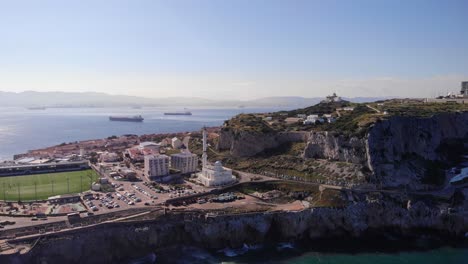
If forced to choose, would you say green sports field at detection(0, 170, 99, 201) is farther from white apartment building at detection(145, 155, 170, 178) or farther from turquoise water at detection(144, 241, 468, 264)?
turquoise water at detection(144, 241, 468, 264)

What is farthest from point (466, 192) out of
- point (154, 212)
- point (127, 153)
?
point (127, 153)

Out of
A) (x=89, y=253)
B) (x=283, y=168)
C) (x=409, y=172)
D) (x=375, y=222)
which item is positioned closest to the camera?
(x=89, y=253)

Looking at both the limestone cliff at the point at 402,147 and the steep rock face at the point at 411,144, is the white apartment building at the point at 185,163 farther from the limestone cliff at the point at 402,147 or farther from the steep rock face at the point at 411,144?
the steep rock face at the point at 411,144

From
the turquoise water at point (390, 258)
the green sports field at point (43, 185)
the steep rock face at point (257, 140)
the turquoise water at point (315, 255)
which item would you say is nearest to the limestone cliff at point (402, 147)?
the steep rock face at point (257, 140)

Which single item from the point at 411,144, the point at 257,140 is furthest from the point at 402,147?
the point at 257,140

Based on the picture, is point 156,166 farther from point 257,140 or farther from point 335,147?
point 335,147

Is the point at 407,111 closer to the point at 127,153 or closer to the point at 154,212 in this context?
the point at 154,212
